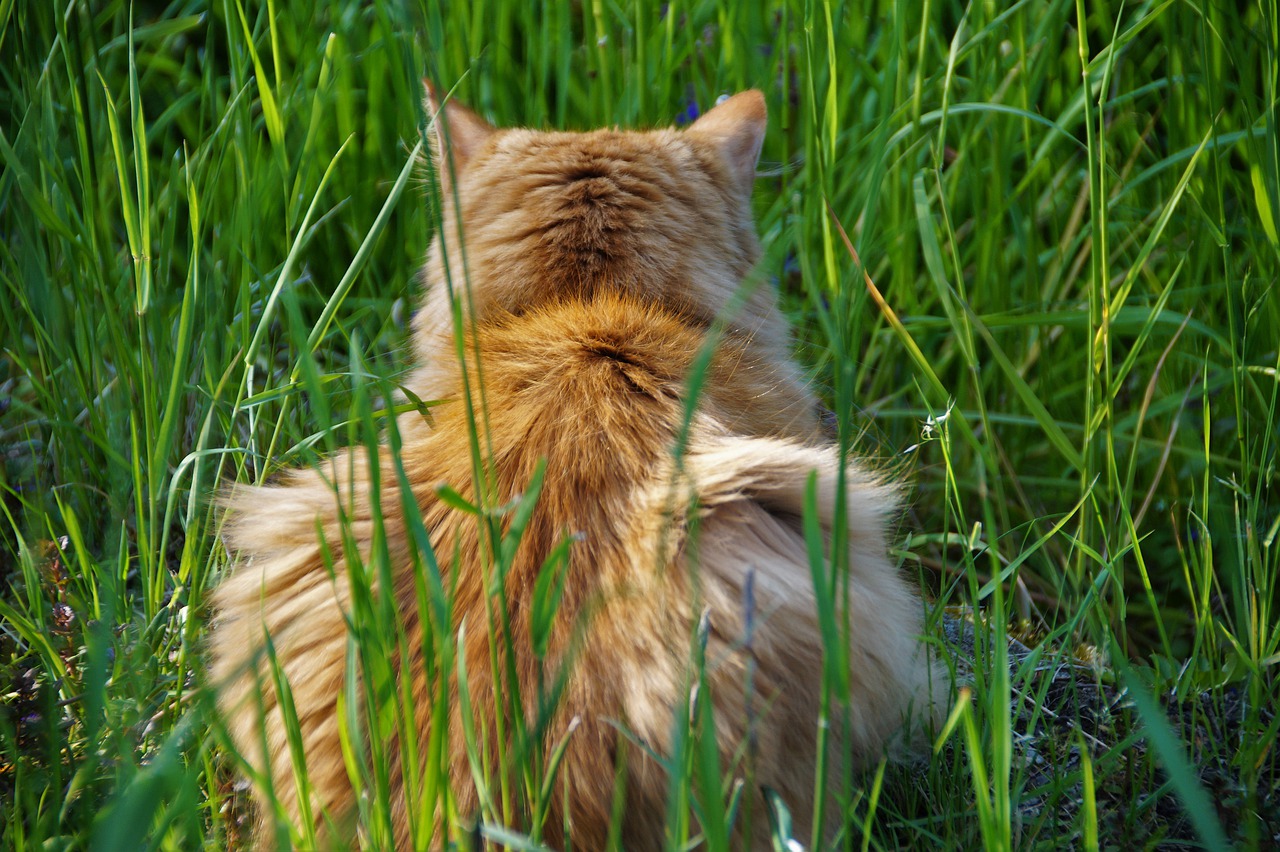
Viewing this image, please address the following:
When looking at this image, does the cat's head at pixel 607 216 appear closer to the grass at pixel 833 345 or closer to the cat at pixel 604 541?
the cat at pixel 604 541

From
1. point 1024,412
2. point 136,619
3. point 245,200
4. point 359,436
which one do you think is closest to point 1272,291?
point 1024,412

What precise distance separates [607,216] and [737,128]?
411 mm

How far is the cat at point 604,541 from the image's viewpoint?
110 centimetres

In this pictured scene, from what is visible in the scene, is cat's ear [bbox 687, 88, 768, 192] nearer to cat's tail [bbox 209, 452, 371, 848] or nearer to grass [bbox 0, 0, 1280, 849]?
grass [bbox 0, 0, 1280, 849]

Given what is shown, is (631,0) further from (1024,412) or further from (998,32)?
(1024,412)

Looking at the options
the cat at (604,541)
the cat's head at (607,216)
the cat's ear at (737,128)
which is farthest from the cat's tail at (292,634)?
the cat's ear at (737,128)

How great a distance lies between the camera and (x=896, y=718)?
1433mm

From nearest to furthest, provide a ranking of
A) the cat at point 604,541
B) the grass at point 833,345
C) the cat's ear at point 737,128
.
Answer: the cat at point 604,541, the grass at point 833,345, the cat's ear at point 737,128

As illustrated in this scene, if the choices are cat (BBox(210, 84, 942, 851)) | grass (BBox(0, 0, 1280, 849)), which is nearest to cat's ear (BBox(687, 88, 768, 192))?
grass (BBox(0, 0, 1280, 849))

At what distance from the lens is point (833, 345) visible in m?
1.08

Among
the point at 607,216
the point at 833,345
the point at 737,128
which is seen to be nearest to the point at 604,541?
the point at 833,345

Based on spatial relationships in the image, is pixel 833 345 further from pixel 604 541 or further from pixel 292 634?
pixel 292 634

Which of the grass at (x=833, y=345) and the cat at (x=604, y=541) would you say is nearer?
the cat at (x=604, y=541)

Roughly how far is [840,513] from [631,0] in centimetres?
201
